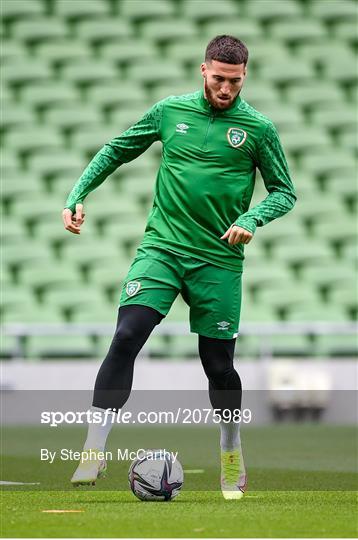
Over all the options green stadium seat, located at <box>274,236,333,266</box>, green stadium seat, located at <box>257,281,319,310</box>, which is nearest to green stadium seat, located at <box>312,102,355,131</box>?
green stadium seat, located at <box>274,236,333,266</box>

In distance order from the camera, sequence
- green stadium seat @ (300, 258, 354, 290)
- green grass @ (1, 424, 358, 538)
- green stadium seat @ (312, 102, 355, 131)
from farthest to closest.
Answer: green stadium seat @ (312, 102, 355, 131) < green stadium seat @ (300, 258, 354, 290) < green grass @ (1, 424, 358, 538)

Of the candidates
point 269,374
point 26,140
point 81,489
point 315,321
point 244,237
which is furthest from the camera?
point 26,140

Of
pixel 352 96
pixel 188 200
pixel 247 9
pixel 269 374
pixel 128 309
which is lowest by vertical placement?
pixel 269 374

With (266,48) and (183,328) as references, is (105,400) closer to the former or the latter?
(183,328)

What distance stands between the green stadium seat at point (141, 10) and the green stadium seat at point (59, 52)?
77cm

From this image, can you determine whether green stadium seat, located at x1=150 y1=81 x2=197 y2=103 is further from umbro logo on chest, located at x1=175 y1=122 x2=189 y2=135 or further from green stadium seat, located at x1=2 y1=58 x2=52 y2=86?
umbro logo on chest, located at x1=175 y1=122 x2=189 y2=135

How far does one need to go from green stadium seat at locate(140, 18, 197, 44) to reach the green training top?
10173 mm

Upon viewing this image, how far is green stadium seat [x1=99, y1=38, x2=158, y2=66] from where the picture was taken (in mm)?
15570

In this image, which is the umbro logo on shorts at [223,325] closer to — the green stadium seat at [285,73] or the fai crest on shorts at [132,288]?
the fai crest on shorts at [132,288]

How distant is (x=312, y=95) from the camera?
51.4 ft

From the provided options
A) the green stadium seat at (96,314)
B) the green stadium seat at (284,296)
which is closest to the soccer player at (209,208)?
the green stadium seat at (96,314)

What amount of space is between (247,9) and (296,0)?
64 centimetres

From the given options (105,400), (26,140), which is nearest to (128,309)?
(105,400)

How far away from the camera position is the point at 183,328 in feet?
40.6
